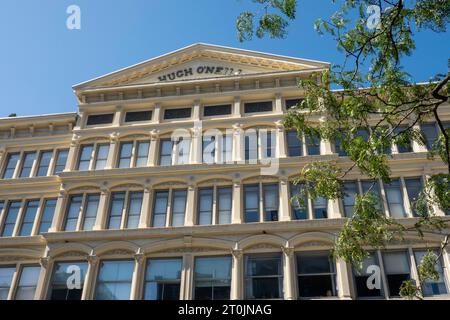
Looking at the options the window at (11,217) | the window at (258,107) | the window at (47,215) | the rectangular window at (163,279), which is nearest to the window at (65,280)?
the window at (47,215)

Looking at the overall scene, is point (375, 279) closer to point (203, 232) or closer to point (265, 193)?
point (265, 193)

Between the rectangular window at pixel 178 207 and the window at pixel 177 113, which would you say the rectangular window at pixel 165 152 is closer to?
the window at pixel 177 113

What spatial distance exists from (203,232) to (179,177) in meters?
3.24

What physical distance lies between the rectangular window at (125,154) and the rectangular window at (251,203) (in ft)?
20.3

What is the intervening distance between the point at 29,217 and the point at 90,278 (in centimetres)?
543

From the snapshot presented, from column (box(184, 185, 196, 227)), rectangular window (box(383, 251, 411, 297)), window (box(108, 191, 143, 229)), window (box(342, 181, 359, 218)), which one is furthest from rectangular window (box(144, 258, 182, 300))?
rectangular window (box(383, 251, 411, 297))

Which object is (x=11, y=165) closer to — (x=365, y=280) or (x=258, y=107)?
(x=258, y=107)

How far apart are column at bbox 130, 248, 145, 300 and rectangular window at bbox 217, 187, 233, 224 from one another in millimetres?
3747

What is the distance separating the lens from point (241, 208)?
20.2 m

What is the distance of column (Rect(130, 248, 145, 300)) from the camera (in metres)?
18.6

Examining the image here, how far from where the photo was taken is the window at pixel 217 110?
2366 centimetres

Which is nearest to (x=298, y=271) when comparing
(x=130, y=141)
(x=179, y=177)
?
(x=179, y=177)

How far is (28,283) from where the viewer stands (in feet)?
66.9

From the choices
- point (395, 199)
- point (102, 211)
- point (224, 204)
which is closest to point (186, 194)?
point (224, 204)
